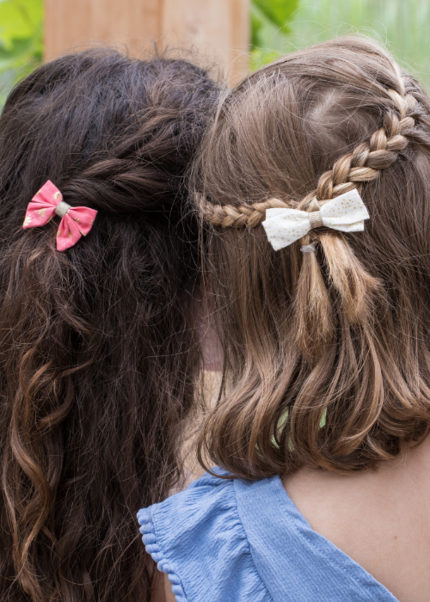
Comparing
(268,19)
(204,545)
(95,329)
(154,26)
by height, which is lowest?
(204,545)

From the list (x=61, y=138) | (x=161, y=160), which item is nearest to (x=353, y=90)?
(x=161, y=160)

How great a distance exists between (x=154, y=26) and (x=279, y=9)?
2.69 feet

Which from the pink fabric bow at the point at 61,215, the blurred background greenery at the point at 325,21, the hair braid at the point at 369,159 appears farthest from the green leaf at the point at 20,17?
the hair braid at the point at 369,159

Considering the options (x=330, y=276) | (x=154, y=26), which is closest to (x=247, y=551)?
(x=330, y=276)

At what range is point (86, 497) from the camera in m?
1.04

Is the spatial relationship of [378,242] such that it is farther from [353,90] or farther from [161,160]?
[161,160]

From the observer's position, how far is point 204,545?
2.84ft

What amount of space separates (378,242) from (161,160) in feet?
1.34

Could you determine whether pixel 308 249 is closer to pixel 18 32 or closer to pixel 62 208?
pixel 62 208

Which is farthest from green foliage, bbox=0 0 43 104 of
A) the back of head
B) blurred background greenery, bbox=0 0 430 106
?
the back of head

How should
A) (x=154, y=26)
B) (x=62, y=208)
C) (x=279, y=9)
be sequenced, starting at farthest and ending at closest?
(x=279, y=9), (x=154, y=26), (x=62, y=208)

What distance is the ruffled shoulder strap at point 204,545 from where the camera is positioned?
817mm

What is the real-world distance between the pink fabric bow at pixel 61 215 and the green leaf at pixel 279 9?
4.54 ft

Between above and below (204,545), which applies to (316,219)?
above
